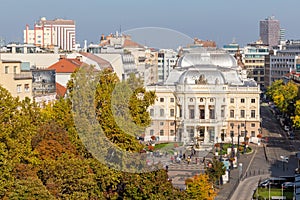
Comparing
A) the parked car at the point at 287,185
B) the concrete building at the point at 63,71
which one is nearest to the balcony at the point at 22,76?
the concrete building at the point at 63,71

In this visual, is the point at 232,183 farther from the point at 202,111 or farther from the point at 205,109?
the point at 202,111

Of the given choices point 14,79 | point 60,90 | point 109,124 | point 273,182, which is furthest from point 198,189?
point 60,90

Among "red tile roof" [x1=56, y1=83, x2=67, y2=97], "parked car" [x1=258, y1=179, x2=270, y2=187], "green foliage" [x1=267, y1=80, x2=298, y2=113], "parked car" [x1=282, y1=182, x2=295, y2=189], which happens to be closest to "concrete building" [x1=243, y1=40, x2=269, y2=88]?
"green foliage" [x1=267, y1=80, x2=298, y2=113]

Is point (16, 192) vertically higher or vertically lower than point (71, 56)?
lower

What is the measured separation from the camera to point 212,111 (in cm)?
7019

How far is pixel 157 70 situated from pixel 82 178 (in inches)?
3285

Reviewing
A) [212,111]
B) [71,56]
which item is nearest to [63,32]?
[71,56]

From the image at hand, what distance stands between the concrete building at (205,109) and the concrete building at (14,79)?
2206 centimetres

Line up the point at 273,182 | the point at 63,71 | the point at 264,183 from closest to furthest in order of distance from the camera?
the point at 264,183
the point at 273,182
the point at 63,71

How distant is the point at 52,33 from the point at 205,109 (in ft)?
368

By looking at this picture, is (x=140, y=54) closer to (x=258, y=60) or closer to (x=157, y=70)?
(x=157, y=70)

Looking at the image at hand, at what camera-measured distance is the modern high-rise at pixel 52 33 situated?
551 feet

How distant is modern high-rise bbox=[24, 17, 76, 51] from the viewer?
551 feet

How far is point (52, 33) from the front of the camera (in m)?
176
